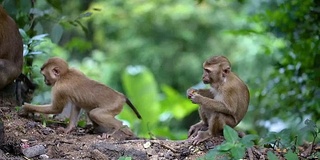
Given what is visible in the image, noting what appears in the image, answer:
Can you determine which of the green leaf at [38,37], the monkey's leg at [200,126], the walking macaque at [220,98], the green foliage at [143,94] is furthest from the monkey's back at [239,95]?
the green foliage at [143,94]

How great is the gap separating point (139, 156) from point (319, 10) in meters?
3.36

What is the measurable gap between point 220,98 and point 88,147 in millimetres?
1253

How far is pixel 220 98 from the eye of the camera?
6.68 m

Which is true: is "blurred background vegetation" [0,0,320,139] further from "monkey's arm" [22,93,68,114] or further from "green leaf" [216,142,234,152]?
"green leaf" [216,142,234,152]

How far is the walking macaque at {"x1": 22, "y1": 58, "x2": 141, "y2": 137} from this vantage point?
7.45 m

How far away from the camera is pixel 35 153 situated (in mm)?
6359

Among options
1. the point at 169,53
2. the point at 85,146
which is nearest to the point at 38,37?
the point at 85,146

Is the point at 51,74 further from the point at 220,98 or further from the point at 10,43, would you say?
the point at 220,98

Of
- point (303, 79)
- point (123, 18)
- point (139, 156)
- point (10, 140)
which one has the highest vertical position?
point (123, 18)

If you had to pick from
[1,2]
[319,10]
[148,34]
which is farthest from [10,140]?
[148,34]

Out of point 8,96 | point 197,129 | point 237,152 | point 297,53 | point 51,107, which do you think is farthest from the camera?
point 297,53

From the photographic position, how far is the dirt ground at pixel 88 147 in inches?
252

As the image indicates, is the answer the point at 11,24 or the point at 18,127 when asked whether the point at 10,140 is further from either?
the point at 11,24

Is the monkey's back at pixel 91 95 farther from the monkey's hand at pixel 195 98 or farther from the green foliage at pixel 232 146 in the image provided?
the green foliage at pixel 232 146
